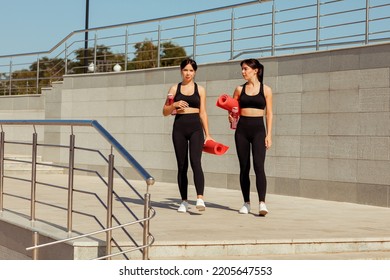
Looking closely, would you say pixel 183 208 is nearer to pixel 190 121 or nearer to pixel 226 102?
pixel 190 121

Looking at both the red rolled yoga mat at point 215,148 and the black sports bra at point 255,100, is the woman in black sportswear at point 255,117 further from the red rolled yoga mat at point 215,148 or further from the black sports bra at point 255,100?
the red rolled yoga mat at point 215,148

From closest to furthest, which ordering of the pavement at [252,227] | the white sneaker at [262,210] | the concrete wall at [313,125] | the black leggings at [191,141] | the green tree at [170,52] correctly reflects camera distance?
1. the pavement at [252,227]
2. the white sneaker at [262,210]
3. the black leggings at [191,141]
4. the concrete wall at [313,125]
5. the green tree at [170,52]

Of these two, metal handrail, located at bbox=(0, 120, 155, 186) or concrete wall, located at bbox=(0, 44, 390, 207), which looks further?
concrete wall, located at bbox=(0, 44, 390, 207)

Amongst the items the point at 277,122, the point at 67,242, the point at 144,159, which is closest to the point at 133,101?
the point at 144,159

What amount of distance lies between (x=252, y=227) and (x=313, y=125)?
512 cm

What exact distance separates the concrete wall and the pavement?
0.53 meters

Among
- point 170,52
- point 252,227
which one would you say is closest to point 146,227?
point 252,227

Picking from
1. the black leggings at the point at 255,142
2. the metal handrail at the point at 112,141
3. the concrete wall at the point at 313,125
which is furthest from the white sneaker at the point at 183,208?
the concrete wall at the point at 313,125

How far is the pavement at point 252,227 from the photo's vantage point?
798cm

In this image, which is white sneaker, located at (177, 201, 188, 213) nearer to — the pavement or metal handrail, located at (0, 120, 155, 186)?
the pavement

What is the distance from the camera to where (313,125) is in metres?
14.2

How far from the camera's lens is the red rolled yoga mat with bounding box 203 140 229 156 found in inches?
422

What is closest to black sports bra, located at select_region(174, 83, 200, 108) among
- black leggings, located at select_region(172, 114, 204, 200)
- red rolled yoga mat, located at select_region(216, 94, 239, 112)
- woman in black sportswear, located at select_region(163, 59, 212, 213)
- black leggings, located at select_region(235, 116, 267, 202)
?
woman in black sportswear, located at select_region(163, 59, 212, 213)

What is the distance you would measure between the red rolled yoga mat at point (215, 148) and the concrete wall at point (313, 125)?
3308 mm
